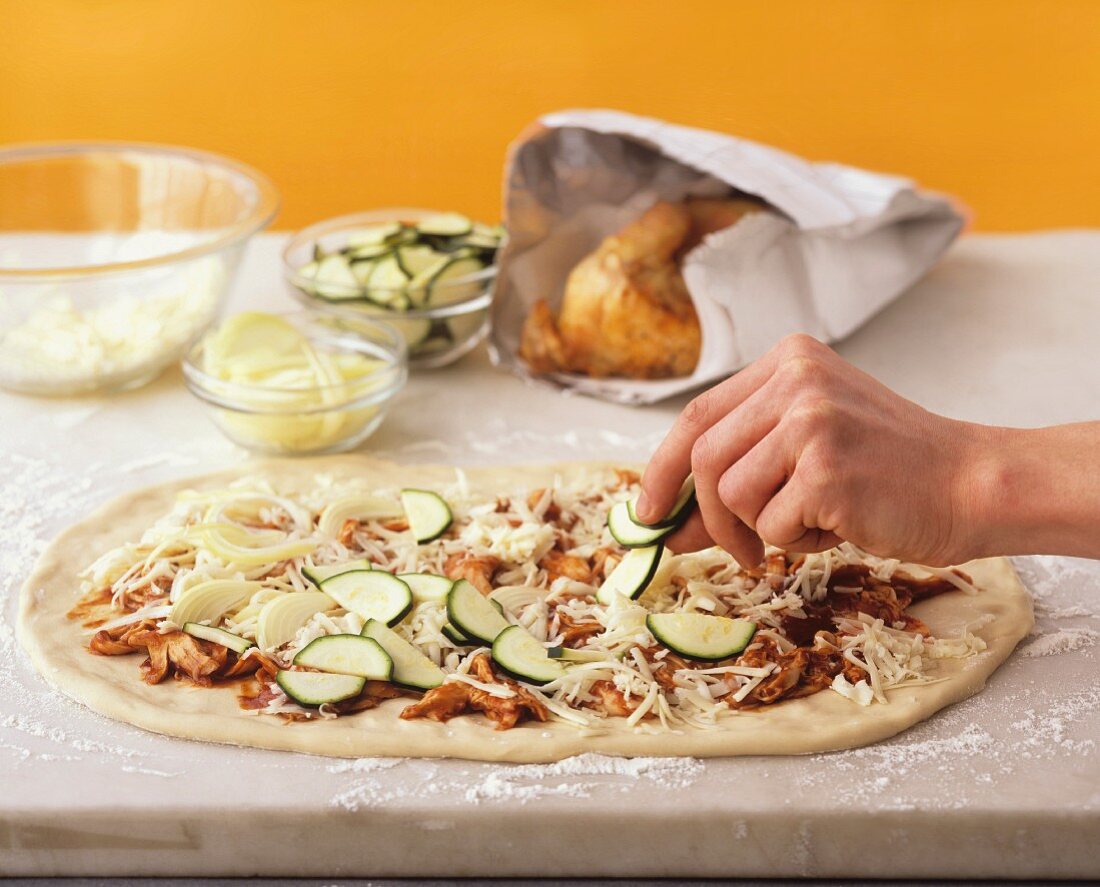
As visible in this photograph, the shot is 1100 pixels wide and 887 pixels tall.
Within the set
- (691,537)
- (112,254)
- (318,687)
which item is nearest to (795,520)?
(691,537)

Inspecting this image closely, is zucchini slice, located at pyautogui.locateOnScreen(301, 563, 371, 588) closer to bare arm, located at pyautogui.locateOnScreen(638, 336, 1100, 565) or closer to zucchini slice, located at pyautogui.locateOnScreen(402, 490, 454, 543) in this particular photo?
zucchini slice, located at pyautogui.locateOnScreen(402, 490, 454, 543)

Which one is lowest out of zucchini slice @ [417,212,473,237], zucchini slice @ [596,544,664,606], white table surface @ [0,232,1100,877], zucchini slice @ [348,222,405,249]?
white table surface @ [0,232,1100,877]

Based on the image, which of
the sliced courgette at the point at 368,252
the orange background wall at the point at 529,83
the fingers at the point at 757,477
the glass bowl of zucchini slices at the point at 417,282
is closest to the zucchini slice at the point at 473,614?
the fingers at the point at 757,477

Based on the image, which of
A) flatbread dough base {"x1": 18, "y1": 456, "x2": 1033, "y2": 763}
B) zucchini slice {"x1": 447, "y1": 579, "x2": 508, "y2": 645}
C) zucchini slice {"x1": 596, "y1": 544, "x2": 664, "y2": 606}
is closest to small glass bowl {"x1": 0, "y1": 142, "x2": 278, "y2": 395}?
flatbread dough base {"x1": 18, "y1": 456, "x2": 1033, "y2": 763}

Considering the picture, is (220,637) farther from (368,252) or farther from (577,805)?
(368,252)

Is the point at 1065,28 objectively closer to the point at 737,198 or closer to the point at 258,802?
the point at 737,198

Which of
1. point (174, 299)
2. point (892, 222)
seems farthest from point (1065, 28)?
point (174, 299)
